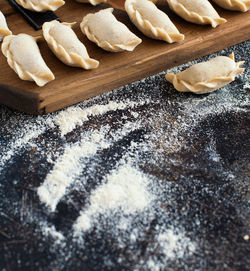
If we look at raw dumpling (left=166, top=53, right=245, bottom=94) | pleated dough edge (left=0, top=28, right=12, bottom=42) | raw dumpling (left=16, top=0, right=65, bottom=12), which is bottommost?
raw dumpling (left=166, top=53, right=245, bottom=94)

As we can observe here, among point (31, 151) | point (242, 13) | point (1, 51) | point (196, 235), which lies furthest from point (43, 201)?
point (242, 13)

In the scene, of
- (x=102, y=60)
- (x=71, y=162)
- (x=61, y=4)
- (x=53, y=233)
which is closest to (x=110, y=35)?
(x=102, y=60)

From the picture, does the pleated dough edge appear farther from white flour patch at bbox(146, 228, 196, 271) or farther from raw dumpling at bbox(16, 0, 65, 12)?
white flour patch at bbox(146, 228, 196, 271)

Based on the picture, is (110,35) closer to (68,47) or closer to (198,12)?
(68,47)

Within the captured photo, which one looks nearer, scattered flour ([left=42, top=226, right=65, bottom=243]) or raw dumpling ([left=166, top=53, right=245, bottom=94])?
scattered flour ([left=42, top=226, right=65, bottom=243])

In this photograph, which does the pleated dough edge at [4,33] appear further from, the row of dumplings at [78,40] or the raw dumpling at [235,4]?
the raw dumpling at [235,4]

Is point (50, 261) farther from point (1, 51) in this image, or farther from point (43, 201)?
point (1, 51)

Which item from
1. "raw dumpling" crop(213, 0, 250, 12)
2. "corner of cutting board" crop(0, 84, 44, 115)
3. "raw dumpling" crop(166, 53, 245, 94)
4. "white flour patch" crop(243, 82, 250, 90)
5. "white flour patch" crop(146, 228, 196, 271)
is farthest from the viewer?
"raw dumpling" crop(213, 0, 250, 12)

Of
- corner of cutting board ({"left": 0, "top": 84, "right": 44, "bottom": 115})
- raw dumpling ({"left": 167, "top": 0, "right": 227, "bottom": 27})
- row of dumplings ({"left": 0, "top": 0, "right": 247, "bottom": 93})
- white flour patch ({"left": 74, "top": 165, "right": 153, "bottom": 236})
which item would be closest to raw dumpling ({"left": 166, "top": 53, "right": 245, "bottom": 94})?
row of dumplings ({"left": 0, "top": 0, "right": 247, "bottom": 93})
